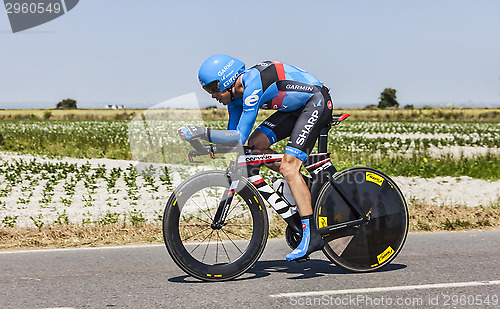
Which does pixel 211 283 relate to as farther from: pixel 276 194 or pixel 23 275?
pixel 23 275

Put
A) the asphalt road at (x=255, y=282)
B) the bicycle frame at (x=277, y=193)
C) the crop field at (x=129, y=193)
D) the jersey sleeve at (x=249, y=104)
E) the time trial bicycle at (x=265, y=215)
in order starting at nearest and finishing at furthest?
the asphalt road at (x=255, y=282) → the jersey sleeve at (x=249, y=104) → the time trial bicycle at (x=265, y=215) → the bicycle frame at (x=277, y=193) → the crop field at (x=129, y=193)

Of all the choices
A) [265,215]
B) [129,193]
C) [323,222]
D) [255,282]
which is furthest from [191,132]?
[129,193]

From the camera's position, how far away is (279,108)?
5.27 m

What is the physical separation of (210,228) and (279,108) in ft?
4.46

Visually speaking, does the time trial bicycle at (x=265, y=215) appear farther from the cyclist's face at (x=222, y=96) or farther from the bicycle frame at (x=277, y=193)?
the cyclist's face at (x=222, y=96)

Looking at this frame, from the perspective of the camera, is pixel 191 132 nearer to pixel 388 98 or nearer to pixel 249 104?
pixel 249 104

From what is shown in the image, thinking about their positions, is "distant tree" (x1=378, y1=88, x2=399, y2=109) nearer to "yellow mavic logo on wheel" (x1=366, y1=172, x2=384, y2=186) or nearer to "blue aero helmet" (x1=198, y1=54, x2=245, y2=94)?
"yellow mavic logo on wheel" (x1=366, y1=172, x2=384, y2=186)

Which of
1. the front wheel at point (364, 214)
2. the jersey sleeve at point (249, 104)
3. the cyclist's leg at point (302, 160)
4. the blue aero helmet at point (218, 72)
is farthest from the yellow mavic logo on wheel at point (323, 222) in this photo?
the blue aero helmet at point (218, 72)

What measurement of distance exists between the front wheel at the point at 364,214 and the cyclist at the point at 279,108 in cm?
26

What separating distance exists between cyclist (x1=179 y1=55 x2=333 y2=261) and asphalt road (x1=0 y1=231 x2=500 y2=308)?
0.47 m

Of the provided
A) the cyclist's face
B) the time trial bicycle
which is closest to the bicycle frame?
the time trial bicycle

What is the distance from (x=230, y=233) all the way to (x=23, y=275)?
2.01 metres

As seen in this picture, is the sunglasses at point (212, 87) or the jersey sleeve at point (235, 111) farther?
the jersey sleeve at point (235, 111)

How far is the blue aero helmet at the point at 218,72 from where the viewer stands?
482 centimetres
